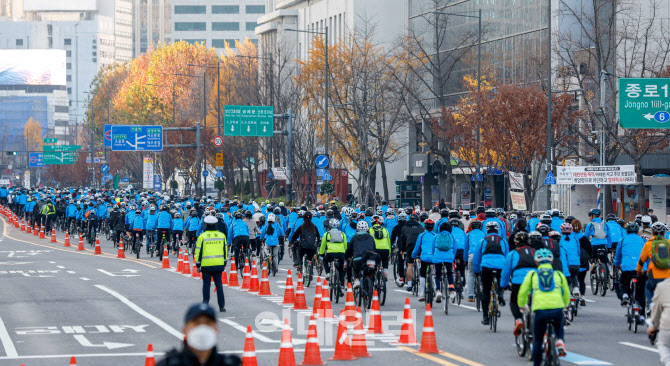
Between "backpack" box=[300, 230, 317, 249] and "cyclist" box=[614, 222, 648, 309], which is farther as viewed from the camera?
"backpack" box=[300, 230, 317, 249]

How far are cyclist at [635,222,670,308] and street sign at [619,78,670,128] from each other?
17.3 meters

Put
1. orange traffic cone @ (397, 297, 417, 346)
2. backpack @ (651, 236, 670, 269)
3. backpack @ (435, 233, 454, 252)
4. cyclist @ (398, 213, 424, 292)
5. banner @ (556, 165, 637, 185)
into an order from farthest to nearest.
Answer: banner @ (556, 165, 637, 185)
cyclist @ (398, 213, 424, 292)
backpack @ (435, 233, 454, 252)
backpack @ (651, 236, 670, 269)
orange traffic cone @ (397, 297, 417, 346)

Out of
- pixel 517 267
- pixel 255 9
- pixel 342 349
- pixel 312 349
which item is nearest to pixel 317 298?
pixel 342 349

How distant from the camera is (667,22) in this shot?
5075cm

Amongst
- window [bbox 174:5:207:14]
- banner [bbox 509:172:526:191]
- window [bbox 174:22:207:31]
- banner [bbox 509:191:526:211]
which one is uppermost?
window [bbox 174:5:207:14]

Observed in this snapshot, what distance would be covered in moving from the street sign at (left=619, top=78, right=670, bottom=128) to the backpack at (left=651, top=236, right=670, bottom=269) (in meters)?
17.5

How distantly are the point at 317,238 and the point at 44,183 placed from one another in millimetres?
153091

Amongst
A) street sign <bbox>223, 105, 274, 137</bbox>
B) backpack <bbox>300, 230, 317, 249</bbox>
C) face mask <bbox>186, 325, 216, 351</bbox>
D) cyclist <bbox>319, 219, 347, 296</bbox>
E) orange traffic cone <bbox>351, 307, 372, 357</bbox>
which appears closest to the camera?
face mask <bbox>186, 325, 216, 351</bbox>

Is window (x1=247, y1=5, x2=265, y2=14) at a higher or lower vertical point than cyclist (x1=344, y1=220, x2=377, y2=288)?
higher

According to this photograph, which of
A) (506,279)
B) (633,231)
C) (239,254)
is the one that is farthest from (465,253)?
(239,254)

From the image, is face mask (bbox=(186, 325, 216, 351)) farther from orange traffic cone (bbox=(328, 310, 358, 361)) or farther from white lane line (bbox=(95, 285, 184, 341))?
white lane line (bbox=(95, 285, 184, 341))

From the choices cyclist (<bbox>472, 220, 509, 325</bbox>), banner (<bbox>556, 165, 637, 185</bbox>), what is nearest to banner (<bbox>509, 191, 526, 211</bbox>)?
banner (<bbox>556, 165, 637, 185</bbox>)

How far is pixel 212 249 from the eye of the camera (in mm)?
18797

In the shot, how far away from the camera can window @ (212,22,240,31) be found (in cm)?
16562
